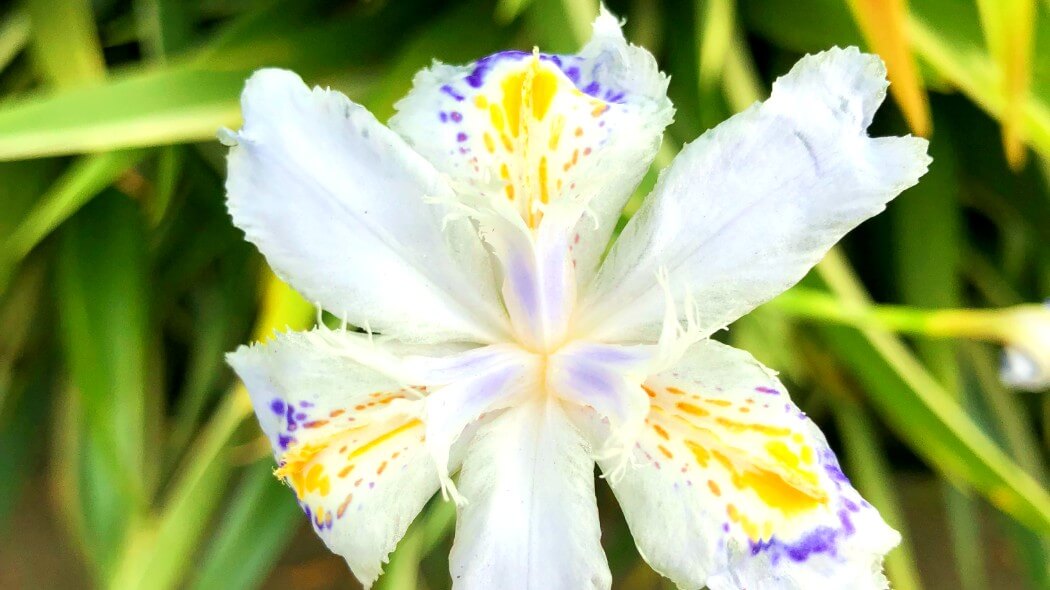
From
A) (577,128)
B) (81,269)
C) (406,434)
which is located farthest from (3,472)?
(577,128)

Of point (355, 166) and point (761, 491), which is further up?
point (355, 166)

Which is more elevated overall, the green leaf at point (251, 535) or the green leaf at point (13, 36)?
the green leaf at point (13, 36)

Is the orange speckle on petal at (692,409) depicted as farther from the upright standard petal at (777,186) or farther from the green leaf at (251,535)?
the green leaf at (251,535)

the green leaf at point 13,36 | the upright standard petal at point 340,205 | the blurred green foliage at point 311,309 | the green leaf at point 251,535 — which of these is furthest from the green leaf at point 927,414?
the green leaf at point 13,36

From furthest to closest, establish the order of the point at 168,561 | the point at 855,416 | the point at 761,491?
the point at 855,416 < the point at 168,561 < the point at 761,491

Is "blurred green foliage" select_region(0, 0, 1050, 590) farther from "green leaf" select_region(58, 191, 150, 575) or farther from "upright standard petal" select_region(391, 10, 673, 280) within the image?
"upright standard petal" select_region(391, 10, 673, 280)

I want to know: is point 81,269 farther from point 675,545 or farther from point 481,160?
point 675,545

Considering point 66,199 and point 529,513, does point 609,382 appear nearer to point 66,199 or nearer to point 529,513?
point 529,513
